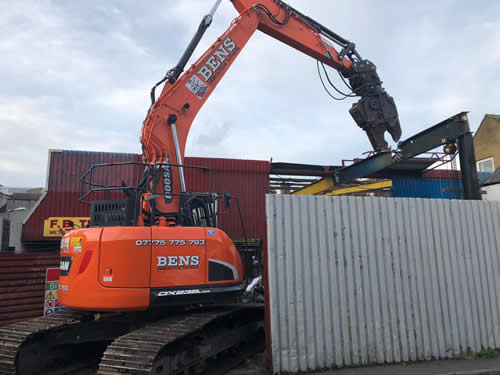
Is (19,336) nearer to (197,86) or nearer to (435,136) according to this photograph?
(197,86)

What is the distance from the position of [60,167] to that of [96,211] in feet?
40.8

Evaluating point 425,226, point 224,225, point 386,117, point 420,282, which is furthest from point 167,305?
point 224,225

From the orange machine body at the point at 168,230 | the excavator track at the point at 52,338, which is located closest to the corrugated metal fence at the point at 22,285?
the excavator track at the point at 52,338

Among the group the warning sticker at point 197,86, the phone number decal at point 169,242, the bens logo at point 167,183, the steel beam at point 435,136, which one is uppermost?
the warning sticker at point 197,86

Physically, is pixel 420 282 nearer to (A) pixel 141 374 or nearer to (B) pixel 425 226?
(B) pixel 425 226

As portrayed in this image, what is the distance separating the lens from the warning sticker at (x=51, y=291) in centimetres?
862

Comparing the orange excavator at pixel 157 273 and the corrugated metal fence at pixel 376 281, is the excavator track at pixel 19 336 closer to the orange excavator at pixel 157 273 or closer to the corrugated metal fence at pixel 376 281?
the orange excavator at pixel 157 273

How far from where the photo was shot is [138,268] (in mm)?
4992

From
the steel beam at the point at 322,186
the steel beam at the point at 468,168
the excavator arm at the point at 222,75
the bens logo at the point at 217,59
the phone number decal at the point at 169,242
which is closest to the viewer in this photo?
the phone number decal at the point at 169,242

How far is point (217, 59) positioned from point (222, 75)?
1.14ft

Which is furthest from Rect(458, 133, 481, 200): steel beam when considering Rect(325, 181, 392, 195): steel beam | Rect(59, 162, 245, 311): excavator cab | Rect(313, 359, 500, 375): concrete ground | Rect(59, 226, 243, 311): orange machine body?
Rect(325, 181, 392, 195): steel beam

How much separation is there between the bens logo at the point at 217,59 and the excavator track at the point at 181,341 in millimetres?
4736

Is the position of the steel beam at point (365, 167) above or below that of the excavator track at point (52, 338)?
above

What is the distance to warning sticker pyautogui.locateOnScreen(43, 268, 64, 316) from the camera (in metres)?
8.62
